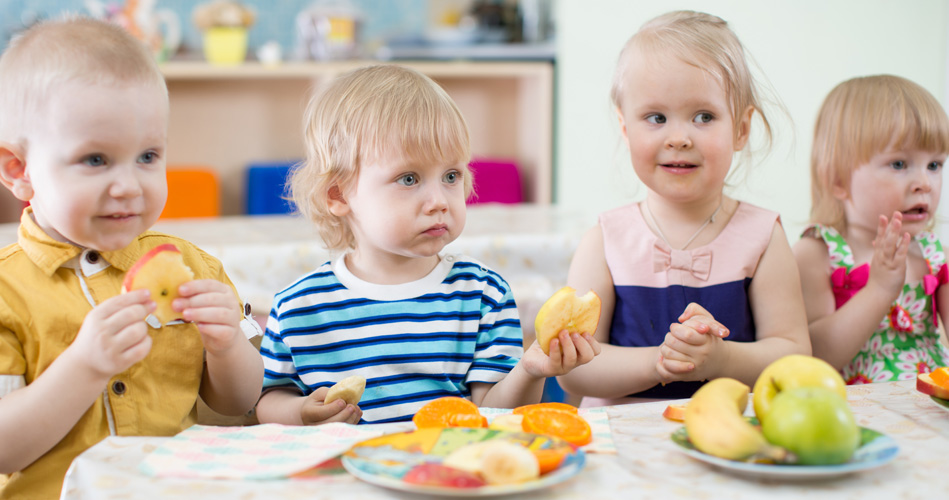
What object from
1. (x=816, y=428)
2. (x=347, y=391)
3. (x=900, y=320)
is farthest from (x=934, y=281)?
(x=347, y=391)

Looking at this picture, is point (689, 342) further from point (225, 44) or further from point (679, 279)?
point (225, 44)

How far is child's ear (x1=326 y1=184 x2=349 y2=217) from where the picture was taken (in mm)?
1117

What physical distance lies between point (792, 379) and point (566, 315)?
266mm

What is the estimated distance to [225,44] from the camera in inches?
134

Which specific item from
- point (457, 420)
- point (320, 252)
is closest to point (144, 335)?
point (457, 420)

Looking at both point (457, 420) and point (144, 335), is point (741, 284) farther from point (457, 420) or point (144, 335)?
point (144, 335)

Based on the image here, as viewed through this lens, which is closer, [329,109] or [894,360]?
[329,109]

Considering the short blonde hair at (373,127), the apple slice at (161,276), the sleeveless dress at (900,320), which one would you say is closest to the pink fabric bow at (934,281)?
the sleeveless dress at (900,320)

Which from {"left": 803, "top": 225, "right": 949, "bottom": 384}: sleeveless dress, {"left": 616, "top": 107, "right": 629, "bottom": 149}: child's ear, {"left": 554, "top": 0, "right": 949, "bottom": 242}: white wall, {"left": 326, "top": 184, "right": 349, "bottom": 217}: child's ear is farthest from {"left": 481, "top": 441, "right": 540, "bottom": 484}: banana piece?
{"left": 554, "top": 0, "right": 949, "bottom": 242}: white wall

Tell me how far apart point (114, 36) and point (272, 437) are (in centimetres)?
45

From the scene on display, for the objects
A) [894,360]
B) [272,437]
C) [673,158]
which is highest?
[673,158]

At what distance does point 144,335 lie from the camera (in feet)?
2.44

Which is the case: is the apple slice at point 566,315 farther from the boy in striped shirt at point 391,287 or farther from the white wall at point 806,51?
the white wall at point 806,51

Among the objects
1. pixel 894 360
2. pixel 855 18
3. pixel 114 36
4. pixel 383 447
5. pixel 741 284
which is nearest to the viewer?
pixel 383 447
